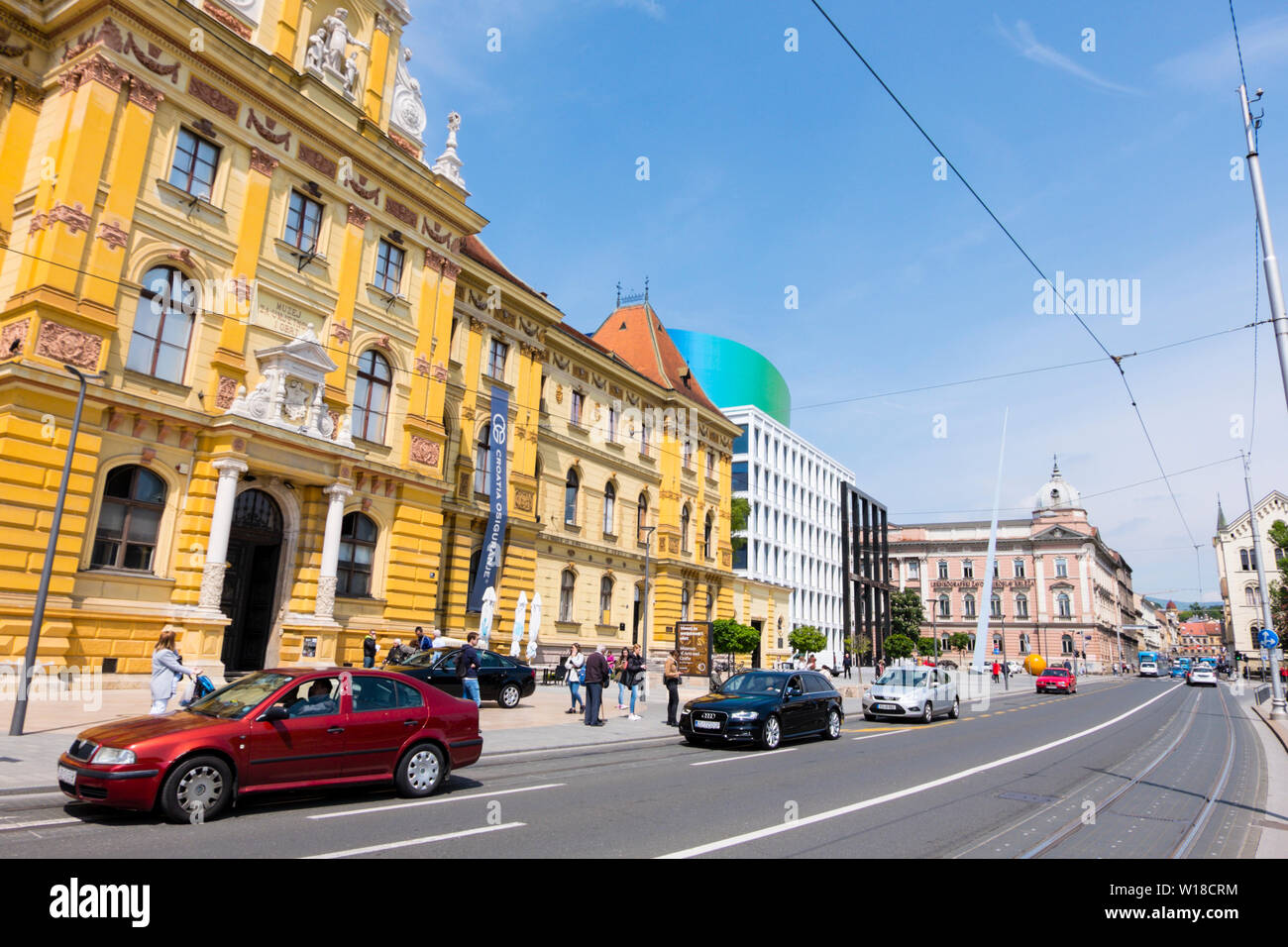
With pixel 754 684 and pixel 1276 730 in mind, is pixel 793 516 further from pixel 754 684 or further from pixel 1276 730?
pixel 754 684

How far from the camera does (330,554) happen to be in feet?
71.4

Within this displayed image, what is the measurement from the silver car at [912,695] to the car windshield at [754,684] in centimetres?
752

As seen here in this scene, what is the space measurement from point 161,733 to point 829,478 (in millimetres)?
73563

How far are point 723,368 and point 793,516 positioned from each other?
16496 mm

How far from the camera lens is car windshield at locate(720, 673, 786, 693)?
659 inches

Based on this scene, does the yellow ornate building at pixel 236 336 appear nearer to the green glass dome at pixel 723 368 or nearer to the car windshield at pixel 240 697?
the car windshield at pixel 240 697

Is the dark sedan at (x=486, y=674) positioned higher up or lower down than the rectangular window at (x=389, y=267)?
lower down

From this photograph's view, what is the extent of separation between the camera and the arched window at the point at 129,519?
17.8 meters

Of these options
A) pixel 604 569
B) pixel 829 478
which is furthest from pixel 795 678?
pixel 829 478

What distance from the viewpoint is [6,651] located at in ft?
51.4

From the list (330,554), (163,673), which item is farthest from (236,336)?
(163,673)

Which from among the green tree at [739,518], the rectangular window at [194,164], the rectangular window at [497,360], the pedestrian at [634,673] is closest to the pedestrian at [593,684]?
the pedestrian at [634,673]
